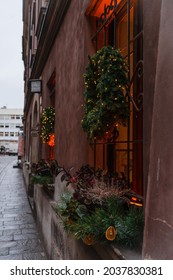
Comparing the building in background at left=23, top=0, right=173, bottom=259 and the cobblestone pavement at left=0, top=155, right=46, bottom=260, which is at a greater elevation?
the building in background at left=23, top=0, right=173, bottom=259

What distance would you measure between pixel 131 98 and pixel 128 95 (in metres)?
0.05

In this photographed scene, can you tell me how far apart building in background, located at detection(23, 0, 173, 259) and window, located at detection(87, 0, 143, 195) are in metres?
0.01

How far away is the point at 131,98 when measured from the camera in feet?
11.2

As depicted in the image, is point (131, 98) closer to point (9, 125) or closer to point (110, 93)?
point (110, 93)

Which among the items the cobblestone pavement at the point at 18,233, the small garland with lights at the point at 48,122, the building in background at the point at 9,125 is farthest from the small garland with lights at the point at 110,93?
the building in background at the point at 9,125

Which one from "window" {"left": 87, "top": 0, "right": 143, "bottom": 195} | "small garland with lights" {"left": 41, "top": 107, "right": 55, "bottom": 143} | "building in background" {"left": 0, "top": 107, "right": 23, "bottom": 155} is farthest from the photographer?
"building in background" {"left": 0, "top": 107, "right": 23, "bottom": 155}

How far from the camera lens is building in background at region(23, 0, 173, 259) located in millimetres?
1944

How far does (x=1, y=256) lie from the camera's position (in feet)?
19.2

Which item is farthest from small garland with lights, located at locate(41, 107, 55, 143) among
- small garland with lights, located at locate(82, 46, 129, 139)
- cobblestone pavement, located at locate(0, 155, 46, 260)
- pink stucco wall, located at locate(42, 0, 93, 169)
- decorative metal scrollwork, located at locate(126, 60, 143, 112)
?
decorative metal scrollwork, located at locate(126, 60, 143, 112)

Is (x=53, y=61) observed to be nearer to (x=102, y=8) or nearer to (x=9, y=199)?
(x=102, y=8)

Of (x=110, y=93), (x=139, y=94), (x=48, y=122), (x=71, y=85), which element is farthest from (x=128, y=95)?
(x=48, y=122)

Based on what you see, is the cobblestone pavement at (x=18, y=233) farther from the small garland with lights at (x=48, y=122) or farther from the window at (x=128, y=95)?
the window at (x=128, y=95)

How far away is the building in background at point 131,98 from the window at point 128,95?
0.04 ft

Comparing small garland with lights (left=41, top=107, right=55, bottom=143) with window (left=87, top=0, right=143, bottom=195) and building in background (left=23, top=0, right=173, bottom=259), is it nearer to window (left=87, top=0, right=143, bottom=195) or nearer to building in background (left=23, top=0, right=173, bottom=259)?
building in background (left=23, top=0, right=173, bottom=259)
